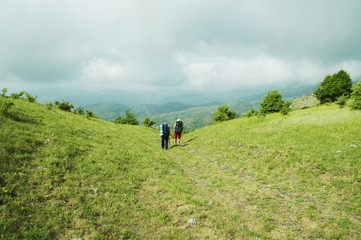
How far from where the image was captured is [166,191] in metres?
14.1

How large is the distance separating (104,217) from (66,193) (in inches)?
91.4

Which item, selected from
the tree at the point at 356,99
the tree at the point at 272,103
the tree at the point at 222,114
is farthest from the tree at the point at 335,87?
the tree at the point at 222,114

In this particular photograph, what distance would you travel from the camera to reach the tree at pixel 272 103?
6894 cm

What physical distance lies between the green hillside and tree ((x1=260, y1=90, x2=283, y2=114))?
4779cm

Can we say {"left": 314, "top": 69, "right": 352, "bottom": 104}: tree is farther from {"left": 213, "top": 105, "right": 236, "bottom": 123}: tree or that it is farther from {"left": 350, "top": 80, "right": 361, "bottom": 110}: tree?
{"left": 213, "top": 105, "right": 236, "bottom": 123}: tree

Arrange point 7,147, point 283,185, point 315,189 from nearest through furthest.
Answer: point 7,147 < point 315,189 < point 283,185

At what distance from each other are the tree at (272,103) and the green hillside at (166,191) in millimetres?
47791

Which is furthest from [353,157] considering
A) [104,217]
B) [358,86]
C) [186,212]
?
[358,86]

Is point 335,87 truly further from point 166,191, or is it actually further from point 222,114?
point 166,191

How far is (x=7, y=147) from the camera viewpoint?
526 inches

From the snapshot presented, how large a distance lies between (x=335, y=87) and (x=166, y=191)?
58.5 metres

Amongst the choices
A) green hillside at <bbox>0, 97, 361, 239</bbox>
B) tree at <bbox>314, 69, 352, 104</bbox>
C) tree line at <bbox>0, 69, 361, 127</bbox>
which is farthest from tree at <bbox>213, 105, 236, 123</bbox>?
green hillside at <bbox>0, 97, 361, 239</bbox>

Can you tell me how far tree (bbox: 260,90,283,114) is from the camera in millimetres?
68938

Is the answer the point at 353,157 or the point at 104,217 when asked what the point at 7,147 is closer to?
the point at 104,217
